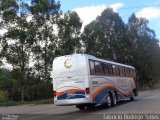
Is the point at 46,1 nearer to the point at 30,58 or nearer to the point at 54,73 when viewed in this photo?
the point at 30,58

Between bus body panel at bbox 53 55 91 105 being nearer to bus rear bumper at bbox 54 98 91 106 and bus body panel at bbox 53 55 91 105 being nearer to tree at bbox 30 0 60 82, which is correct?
bus rear bumper at bbox 54 98 91 106

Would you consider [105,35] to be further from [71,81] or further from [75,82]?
[75,82]

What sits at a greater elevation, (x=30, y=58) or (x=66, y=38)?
(x=66, y=38)

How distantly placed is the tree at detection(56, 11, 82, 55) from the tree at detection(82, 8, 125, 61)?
45.5 feet

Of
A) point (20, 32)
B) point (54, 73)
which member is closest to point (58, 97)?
point (54, 73)

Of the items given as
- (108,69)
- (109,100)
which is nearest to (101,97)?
(109,100)

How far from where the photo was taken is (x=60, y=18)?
46.4 m

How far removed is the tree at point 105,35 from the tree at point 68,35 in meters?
13.9

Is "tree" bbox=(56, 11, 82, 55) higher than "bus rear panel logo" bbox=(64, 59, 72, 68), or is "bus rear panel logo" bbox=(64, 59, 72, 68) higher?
"tree" bbox=(56, 11, 82, 55)

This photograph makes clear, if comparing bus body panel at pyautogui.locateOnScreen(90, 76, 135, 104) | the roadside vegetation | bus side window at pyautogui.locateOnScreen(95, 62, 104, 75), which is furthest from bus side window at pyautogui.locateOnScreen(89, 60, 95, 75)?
the roadside vegetation

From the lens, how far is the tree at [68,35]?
46.4 metres

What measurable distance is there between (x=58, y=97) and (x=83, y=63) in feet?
8.55

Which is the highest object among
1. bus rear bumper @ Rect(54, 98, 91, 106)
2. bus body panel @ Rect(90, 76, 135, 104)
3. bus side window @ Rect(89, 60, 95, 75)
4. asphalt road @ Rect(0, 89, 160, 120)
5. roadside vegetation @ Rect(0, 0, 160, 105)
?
roadside vegetation @ Rect(0, 0, 160, 105)

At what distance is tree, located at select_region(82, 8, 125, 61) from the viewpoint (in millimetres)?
65625
